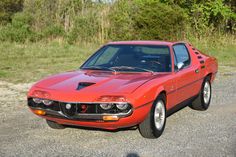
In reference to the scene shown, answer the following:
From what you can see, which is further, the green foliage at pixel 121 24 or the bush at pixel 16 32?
the bush at pixel 16 32

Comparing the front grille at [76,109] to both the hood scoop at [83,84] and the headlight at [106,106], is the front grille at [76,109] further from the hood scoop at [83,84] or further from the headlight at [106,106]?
the hood scoop at [83,84]

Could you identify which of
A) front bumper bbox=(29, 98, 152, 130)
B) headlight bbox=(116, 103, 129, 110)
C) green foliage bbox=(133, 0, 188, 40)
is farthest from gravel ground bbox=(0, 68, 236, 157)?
green foliage bbox=(133, 0, 188, 40)

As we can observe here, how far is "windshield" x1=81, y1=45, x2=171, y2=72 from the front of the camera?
6.49 metres

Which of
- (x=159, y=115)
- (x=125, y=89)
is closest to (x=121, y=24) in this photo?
(x=159, y=115)

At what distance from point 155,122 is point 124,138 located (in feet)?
1.62

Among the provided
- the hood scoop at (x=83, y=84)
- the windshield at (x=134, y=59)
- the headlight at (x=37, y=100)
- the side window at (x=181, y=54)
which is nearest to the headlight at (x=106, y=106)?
the hood scoop at (x=83, y=84)

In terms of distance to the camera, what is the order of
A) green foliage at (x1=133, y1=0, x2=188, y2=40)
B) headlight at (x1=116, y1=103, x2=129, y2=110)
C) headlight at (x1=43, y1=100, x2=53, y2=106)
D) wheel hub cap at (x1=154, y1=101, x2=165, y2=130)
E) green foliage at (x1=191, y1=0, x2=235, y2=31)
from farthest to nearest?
green foliage at (x1=191, y1=0, x2=235, y2=31), green foliage at (x1=133, y1=0, x2=188, y2=40), wheel hub cap at (x1=154, y1=101, x2=165, y2=130), headlight at (x1=43, y1=100, x2=53, y2=106), headlight at (x1=116, y1=103, x2=129, y2=110)

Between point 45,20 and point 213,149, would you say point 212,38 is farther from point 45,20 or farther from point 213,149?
point 213,149

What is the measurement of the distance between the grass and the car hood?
218 inches

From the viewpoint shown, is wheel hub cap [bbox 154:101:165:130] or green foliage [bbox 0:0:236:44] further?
green foliage [bbox 0:0:236:44]

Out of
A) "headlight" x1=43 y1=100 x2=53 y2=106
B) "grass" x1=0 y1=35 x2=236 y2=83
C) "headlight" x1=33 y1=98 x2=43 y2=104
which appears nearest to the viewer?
"headlight" x1=43 y1=100 x2=53 y2=106

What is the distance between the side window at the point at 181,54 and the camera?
6.98m

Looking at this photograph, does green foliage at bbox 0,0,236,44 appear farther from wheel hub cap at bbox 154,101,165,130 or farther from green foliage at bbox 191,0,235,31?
wheel hub cap at bbox 154,101,165,130

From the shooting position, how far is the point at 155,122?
19.2 feet
